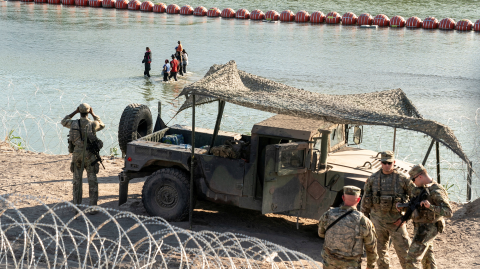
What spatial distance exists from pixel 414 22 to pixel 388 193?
4081 centimetres

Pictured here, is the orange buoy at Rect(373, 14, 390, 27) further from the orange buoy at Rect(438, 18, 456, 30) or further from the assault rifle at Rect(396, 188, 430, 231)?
the assault rifle at Rect(396, 188, 430, 231)

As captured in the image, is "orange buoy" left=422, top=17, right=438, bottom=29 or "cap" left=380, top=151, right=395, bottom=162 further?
"orange buoy" left=422, top=17, right=438, bottom=29

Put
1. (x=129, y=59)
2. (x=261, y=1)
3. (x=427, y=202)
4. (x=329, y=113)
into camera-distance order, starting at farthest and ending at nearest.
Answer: (x=261, y=1), (x=129, y=59), (x=329, y=113), (x=427, y=202)

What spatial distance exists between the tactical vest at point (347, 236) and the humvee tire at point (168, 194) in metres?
3.56

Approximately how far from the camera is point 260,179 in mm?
8469

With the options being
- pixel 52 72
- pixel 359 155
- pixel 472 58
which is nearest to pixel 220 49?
pixel 52 72

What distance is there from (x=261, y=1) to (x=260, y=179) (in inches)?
2194

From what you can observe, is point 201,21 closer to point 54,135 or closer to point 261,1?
point 261,1

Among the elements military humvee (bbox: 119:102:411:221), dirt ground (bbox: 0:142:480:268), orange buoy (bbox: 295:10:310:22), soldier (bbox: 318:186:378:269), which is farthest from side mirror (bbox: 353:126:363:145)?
orange buoy (bbox: 295:10:310:22)

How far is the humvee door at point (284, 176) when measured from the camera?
7883 mm

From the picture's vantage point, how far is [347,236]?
5734mm

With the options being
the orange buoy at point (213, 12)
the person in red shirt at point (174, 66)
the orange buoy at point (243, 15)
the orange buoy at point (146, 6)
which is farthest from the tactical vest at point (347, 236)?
the orange buoy at point (146, 6)

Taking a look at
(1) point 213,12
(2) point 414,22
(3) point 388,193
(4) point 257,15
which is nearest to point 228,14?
(1) point 213,12

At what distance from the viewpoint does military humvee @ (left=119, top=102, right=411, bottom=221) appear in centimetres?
802
